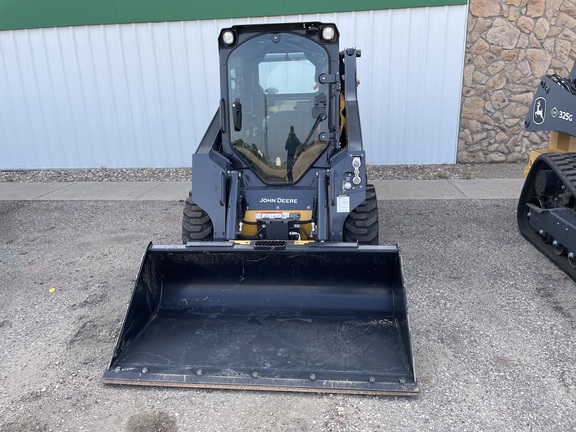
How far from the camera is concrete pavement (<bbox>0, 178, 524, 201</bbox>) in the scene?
7.04 meters

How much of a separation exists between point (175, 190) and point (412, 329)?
17.4 ft

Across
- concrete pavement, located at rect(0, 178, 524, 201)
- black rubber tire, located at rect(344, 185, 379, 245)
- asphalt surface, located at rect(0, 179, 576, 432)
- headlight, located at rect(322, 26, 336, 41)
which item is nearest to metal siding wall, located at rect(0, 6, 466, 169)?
concrete pavement, located at rect(0, 178, 524, 201)

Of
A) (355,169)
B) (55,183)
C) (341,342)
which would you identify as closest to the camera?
(341,342)

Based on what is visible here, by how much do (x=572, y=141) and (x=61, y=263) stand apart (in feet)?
18.6

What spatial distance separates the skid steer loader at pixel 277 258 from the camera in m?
2.99

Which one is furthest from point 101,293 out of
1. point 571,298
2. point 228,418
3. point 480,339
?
point 571,298

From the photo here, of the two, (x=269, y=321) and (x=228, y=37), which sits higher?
(x=228, y=37)

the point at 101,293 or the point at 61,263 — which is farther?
Result: the point at 61,263

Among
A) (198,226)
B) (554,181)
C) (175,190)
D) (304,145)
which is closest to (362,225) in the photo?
(304,145)

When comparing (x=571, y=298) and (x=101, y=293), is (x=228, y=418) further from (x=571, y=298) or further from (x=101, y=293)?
(x=571, y=298)

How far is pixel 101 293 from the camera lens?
4.29m

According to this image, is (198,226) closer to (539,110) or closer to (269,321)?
(269,321)

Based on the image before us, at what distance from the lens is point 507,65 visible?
318 inches

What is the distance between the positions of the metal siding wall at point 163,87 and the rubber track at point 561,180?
3.37 meters
